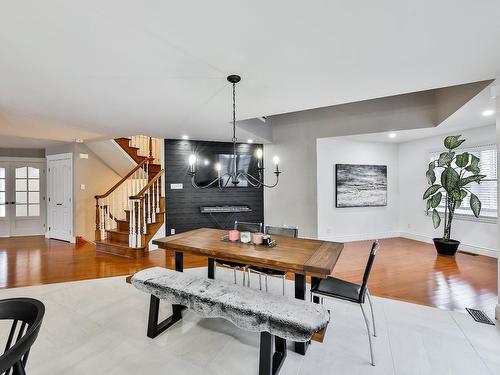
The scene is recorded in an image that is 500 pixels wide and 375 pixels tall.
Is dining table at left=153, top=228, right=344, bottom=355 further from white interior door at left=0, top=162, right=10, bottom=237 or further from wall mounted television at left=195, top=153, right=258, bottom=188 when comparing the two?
white interior door at left=0, top=162, right=10, bottom=237

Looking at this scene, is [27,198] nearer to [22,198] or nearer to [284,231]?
[22,198]

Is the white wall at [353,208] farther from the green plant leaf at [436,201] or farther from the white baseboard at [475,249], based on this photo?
the green plant leaf at [436,201]

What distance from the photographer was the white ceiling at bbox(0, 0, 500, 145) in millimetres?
1521

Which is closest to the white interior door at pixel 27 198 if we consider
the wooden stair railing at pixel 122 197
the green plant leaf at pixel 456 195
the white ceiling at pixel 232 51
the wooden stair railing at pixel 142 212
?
the wooden stair railing at pixel 122 197

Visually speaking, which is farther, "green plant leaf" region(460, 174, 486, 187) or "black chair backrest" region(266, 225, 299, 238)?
"green plant leaf" region(460, 174, 486, 187)

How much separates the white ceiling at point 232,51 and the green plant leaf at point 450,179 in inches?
94.8

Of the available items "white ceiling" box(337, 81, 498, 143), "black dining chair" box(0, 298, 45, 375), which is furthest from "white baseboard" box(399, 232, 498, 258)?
"black dining chair" box(0, 298, 45, 375)

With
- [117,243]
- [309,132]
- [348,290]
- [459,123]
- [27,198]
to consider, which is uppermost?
[309,132]

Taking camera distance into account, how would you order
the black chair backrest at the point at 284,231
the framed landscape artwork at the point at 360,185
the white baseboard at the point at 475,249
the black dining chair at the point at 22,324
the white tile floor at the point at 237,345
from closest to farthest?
the black dining chair at the point at 22,324
the white tile floor at the point at 237,345
the black chair backrest at the point at 284,231
the white baseboard at the point at 475,249
the framed landscape artwork at the point at 360,185

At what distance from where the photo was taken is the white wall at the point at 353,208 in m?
5.42

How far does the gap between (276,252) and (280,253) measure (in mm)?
48

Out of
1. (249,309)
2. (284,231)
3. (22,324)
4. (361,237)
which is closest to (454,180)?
(361,237)

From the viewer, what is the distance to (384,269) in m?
3.92

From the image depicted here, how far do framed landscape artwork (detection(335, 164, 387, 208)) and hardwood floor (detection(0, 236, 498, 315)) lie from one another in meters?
0.95
